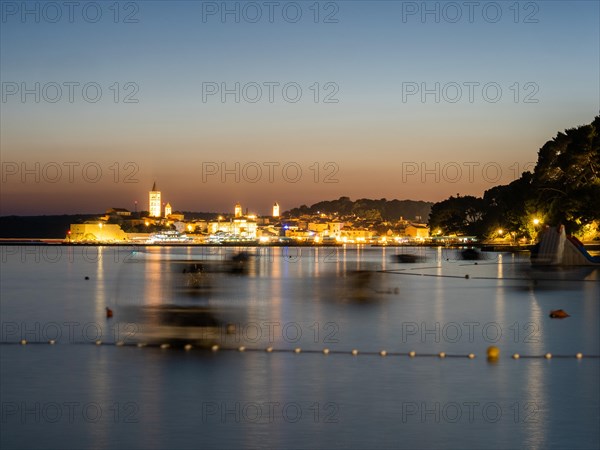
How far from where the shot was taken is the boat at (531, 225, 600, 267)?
6844cm

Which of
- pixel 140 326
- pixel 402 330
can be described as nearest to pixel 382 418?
pixel 402 330

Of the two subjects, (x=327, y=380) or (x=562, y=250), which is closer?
(x=327, y=380)

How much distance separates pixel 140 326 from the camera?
98.4 ft

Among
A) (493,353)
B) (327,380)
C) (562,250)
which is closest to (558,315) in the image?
(493,353)

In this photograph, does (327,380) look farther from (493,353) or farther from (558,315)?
(558,315)

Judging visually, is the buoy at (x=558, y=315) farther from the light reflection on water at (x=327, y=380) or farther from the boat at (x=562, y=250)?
the boat at (x=562, y=250)

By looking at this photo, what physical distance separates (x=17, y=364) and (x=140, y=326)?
29.4ft

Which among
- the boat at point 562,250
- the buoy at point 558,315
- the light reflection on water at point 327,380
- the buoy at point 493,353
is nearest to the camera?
the light reflection on water at point 327,380

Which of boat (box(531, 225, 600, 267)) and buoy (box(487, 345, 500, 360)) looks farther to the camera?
boat (box(531, 225, 600, 267))

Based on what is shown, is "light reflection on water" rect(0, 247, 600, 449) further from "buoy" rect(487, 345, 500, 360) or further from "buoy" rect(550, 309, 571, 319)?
"buoy" rect(550, 309, 571, 319)

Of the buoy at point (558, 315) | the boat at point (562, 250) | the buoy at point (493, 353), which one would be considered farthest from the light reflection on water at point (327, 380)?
the boat at point (562, 250)

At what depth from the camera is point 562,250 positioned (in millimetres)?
69188

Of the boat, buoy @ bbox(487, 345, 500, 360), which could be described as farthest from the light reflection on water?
the boat

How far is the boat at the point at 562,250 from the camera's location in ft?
225
